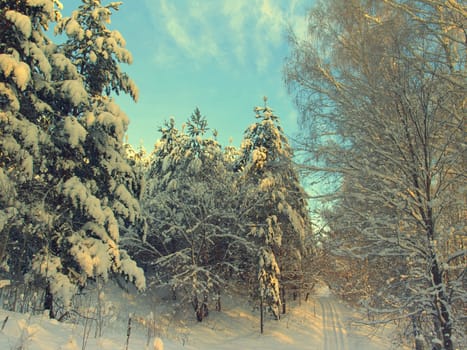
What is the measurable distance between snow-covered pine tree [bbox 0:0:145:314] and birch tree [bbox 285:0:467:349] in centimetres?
666

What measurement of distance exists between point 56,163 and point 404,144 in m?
9.66

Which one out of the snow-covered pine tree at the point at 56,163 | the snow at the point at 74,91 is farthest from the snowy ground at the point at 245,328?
the snow at the point at 74,91

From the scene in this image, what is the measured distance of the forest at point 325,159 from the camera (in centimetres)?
584

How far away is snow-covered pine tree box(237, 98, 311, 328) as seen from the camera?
1745 cm

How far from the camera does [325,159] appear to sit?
277 inches

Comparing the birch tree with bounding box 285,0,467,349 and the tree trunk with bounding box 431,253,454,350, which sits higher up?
the birch tree with bounding box 285,0,467,349

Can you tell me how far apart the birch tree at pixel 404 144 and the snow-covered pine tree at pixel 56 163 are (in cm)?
666

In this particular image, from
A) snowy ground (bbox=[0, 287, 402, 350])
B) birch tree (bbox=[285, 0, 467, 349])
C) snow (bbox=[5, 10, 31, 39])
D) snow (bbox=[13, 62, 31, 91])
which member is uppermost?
snow (bbox=[5, 10, 31, 39])

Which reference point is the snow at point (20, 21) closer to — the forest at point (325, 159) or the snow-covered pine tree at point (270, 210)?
the forest at point (325, 159)

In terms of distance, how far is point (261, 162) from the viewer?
18500mm

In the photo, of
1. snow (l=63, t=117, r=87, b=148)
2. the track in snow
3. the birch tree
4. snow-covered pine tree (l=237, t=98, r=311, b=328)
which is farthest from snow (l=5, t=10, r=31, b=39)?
the track in snow

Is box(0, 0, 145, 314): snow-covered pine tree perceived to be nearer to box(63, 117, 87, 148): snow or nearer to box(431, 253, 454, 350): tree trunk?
box(63, 117, 87, 148): snow

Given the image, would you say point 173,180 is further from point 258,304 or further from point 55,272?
point 55,272

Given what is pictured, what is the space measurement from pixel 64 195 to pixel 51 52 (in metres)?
4.77
